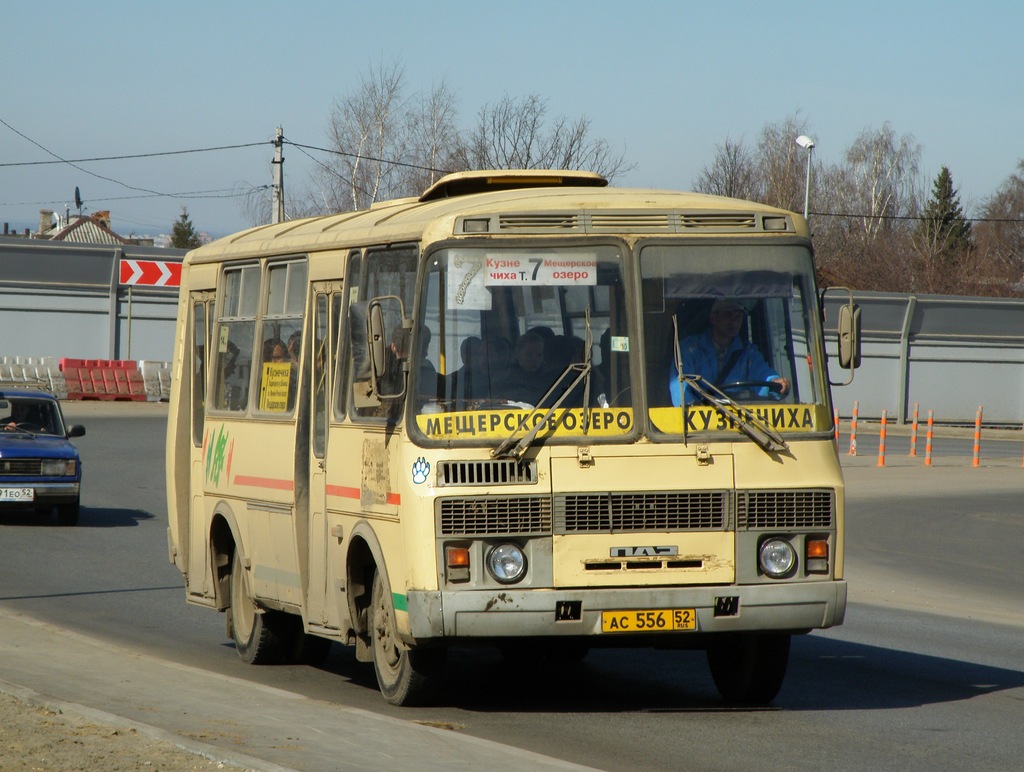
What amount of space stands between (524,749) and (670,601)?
1123mm

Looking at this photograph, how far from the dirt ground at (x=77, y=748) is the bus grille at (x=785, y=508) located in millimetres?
3170

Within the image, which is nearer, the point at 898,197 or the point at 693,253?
the point at 693,253

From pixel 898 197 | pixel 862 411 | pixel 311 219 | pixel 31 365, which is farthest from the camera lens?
pixel 898 197

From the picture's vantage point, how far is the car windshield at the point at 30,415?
838 inches

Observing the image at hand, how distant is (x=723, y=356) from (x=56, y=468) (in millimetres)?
13907

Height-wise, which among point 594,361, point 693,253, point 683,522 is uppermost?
point 693,253

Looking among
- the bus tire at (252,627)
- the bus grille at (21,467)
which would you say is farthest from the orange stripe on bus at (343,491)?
the bus grille at (21,467)

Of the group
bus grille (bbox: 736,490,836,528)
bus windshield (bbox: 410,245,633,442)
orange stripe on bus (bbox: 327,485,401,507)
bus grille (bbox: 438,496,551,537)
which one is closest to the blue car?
orange stripe on bus (bbox: 327,485,401,507)

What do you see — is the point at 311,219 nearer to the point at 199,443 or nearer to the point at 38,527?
the point at 199,443

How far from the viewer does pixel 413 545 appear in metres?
7.95

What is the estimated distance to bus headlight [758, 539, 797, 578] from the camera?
817 centimetres

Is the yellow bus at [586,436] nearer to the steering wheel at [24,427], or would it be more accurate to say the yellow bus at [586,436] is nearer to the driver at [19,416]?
the steering wheel at [24,427]

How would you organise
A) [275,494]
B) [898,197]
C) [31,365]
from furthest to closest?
[898,197] < [31,365] < [275,494]

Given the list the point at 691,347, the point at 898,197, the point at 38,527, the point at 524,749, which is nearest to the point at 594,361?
the point at 691,347
